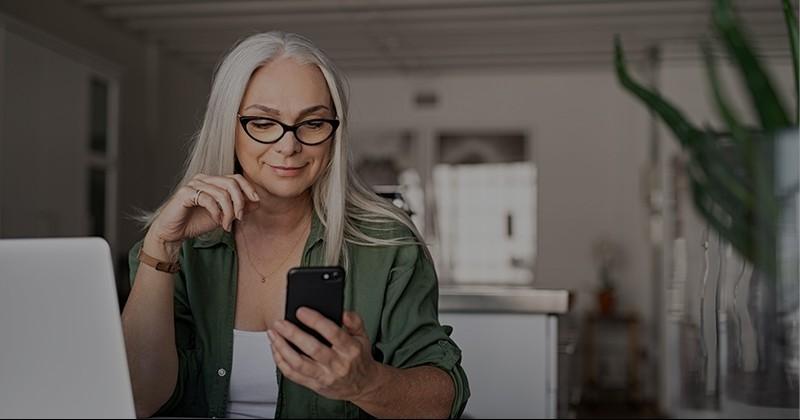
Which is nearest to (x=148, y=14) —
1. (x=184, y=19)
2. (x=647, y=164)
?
(x=184, y=19)

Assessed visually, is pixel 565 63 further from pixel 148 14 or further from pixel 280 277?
pixel 280 277

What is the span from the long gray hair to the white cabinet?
147 centimetres

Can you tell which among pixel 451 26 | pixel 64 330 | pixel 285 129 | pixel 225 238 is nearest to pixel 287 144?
pixel 285 129

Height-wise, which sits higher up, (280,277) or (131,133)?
(131,133)

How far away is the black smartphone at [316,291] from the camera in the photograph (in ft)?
3.83

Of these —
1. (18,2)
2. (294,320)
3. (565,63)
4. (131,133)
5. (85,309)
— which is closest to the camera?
(85,309)

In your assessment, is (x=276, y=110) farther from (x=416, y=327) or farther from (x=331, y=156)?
(x=416, y=327)

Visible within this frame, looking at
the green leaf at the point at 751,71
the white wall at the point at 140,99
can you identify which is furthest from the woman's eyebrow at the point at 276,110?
the white wall at the point at 140,99

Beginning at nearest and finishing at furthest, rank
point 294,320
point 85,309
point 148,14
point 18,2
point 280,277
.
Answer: point 85,309
point 294,320
point 280,277
point 18,2
point 148,14

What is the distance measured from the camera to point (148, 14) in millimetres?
6301

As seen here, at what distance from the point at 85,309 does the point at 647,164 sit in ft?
24.0

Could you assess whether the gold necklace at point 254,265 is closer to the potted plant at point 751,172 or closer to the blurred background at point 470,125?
the potted plant at point 751,172

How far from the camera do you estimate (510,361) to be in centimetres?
307

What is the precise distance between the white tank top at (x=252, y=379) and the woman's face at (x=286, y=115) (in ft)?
0.84
